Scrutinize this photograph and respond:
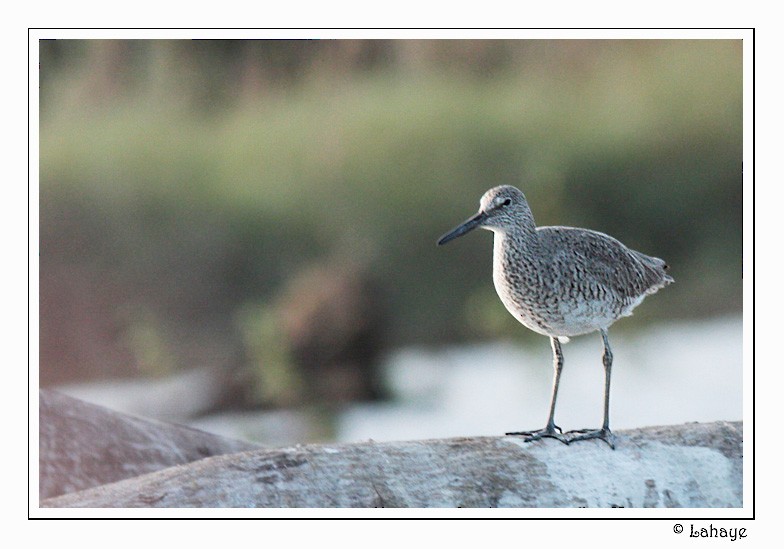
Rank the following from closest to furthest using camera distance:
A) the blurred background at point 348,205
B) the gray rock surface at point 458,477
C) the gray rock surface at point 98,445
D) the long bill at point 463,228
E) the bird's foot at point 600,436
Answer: the gray rock surface at point 458,477 → the bird's foot at point 600,436 → the long bill at point 463,228 → the gray rock surface at point 98,445 → the blurred background at point 348,205

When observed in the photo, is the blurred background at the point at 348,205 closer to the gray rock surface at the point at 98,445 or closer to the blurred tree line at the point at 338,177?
the blurred tree line at the point at 338,177

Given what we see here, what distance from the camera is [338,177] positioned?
485 inches

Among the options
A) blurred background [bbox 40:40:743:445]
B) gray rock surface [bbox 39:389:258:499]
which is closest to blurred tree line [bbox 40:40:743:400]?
blurred background [bbox 40:40:743:445]

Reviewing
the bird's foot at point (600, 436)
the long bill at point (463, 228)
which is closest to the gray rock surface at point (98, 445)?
the long bill at point (463, 228)

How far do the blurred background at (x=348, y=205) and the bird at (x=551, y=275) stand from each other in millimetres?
4692

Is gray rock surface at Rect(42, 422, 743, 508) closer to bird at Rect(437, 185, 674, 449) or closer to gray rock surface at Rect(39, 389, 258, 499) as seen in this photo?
bird at Rect(437, 185, 674, 449)

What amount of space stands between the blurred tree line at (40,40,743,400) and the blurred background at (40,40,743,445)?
0.08 feet

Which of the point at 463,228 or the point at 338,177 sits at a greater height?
the point at 338,177

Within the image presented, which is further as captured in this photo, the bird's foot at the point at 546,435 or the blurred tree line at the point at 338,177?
the blurred tree line at the point at 338,177

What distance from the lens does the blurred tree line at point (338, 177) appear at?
37.7ft

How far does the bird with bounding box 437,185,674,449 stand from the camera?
5859 mm

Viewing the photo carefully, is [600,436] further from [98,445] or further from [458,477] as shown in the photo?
[98,445]

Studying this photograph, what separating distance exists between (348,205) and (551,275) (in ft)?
21.4

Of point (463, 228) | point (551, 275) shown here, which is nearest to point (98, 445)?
point (463, 228)
